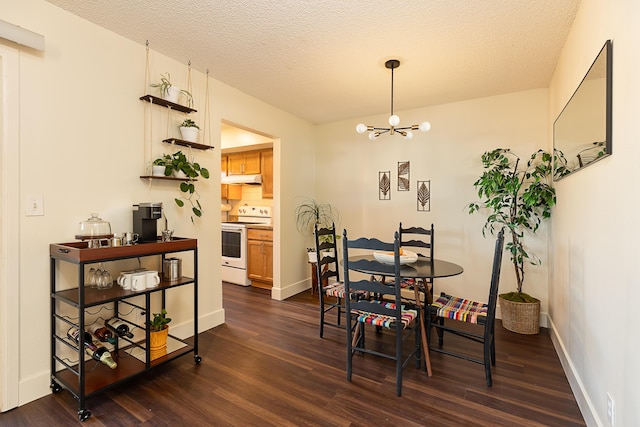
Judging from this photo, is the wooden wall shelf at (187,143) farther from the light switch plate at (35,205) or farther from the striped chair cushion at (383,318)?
the striped chair cushion at (383,318)

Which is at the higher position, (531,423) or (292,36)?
(292,36)

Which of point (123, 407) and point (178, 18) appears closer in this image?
point (123, 407)

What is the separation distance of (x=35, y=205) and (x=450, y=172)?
3930 millimetres

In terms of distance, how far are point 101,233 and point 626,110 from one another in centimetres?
308

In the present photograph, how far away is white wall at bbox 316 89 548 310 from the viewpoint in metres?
3.46

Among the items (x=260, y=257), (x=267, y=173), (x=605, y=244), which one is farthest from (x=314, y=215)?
(x=605, y=244)

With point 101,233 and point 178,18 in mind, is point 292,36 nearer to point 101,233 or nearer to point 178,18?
point 178,18

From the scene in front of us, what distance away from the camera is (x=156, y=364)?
231 centimetres

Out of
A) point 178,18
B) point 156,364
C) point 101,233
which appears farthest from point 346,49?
point 156,364

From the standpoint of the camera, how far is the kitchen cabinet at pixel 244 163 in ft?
17.6

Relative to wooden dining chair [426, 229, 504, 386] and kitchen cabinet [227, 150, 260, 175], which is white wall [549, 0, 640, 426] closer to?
wooden dining chair [426, 229, 504, 386]

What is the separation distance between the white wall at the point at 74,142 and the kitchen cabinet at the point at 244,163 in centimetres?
227

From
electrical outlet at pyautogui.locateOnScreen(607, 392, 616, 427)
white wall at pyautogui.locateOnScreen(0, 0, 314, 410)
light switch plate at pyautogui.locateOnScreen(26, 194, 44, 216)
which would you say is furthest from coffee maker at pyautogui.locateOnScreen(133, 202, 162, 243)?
electrical outlet at pyautogui.locateOnScreen(607, 392, 616, 427)

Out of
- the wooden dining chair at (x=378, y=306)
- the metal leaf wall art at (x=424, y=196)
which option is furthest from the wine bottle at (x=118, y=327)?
the metal leaf wall art at (x=424, y=196)
